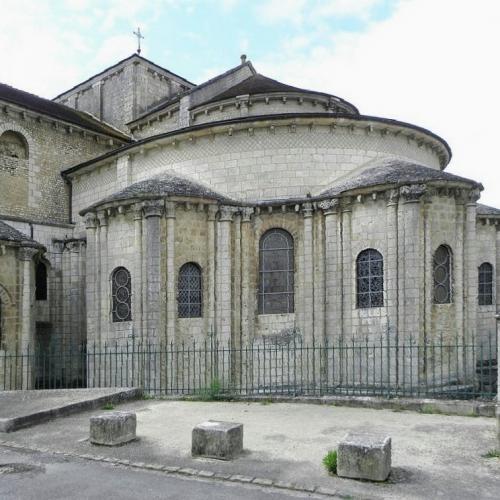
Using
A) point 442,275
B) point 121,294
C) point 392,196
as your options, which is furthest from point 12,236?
point 442,275

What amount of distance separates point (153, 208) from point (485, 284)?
13345 millimetres

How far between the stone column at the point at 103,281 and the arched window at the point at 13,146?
6095 mm

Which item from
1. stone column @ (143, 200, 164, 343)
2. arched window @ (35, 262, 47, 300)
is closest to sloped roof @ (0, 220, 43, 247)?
arched window @ (35, 262, 47, 300)

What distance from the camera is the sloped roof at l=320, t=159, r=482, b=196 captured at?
14.3 metres

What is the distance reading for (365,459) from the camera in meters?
6.71

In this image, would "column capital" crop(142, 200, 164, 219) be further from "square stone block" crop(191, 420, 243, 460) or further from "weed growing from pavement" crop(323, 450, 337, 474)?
"weed growing from pavement" crop(323, 450, 337, 474)

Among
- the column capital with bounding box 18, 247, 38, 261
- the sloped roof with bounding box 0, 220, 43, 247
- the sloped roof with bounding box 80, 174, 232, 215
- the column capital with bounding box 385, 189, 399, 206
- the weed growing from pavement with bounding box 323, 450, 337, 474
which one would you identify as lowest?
the weed growing from pavement with bounding box 323, 450, 337, 474

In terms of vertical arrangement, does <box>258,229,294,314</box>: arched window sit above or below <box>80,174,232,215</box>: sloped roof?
below

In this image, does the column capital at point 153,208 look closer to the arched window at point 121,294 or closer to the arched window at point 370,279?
the arched window at point 121,294

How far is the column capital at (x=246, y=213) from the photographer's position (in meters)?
16.2

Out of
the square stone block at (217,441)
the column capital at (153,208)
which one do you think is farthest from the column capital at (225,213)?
the square stone block at (217,441)

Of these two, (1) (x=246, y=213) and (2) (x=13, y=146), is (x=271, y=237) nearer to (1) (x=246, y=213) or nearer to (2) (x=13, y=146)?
(1) (x=246, y=213)

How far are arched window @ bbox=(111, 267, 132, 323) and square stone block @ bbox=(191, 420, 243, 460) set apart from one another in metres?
8.50

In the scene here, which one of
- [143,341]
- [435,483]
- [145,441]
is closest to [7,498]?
[145,441]
